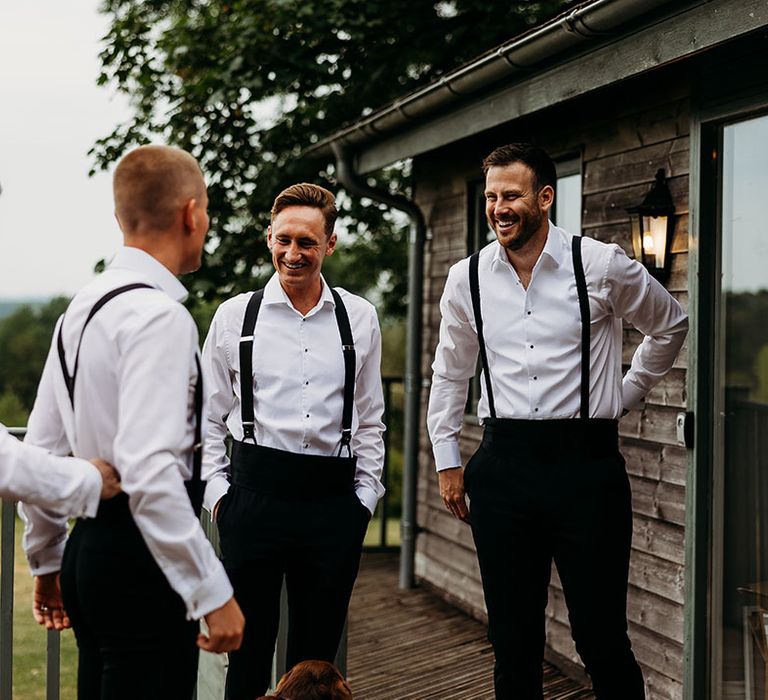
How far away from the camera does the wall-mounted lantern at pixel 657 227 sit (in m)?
3.67

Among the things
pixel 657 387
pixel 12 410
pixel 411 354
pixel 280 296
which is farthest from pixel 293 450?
pixel 12 410

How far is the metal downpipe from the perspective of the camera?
6188 millimetres

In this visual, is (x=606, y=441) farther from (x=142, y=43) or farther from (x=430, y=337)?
(x=142, y=43)

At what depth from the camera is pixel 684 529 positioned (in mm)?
3637

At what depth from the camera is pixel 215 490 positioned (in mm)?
2711

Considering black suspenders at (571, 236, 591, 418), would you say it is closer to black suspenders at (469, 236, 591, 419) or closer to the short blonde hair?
black suspenders at (469, 236, 591, 419)

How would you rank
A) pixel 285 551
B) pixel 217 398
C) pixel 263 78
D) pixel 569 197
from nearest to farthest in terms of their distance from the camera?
pixel 285 551 < pixel 217 398 < pixel 569 197 < pixel 263 78

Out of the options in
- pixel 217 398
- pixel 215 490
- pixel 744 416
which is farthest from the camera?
pixel 744 416

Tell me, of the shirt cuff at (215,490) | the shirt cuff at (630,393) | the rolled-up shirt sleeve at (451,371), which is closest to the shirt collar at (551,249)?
the rolled-up shirt sleeve at (451,371)

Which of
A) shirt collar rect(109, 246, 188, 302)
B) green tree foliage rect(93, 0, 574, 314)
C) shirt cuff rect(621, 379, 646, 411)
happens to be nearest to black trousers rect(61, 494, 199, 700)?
shirt collar rect(109, 246, 188, 302)

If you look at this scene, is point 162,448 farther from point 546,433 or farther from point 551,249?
point 551,249

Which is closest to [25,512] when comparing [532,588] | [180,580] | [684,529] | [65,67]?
[180,580]

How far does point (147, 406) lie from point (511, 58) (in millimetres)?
2713

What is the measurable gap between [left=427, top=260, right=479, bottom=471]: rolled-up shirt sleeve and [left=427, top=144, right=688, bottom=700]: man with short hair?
7cm
